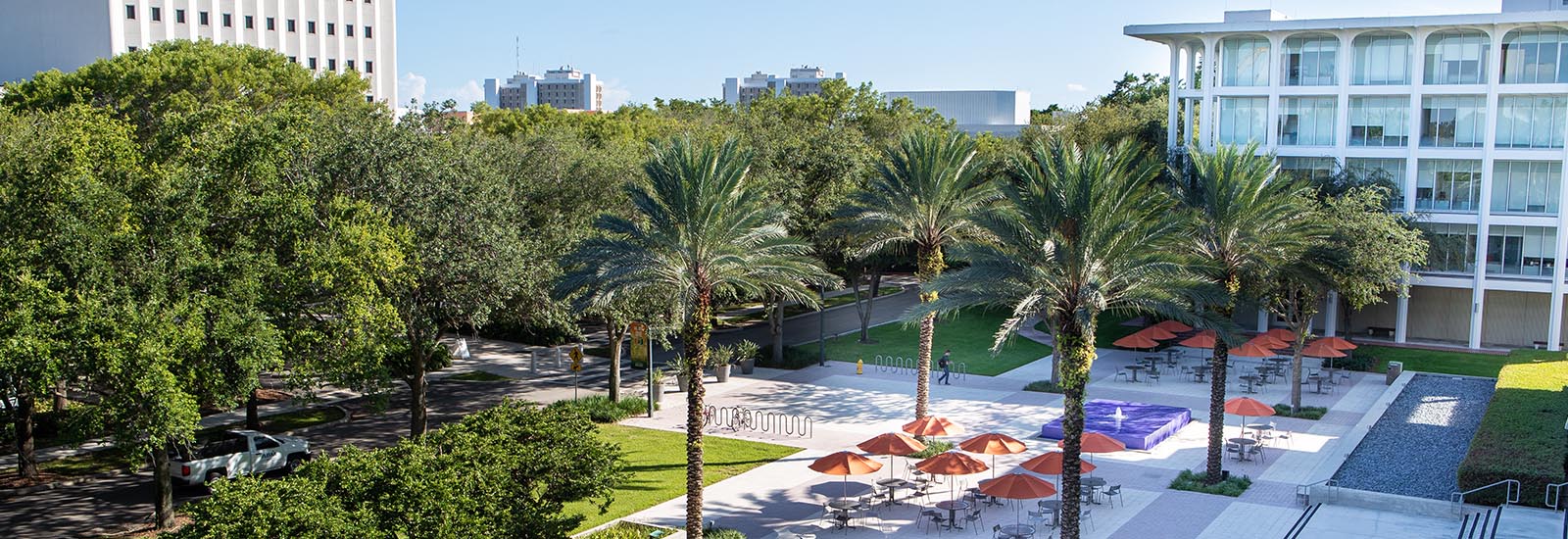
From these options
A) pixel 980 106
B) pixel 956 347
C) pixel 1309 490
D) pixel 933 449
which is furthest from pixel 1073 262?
pixel 980 106

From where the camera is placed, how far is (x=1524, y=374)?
116 feet

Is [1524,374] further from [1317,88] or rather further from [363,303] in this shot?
[363,303]

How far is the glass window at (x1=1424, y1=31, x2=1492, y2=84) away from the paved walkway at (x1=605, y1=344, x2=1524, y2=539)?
44.2ft

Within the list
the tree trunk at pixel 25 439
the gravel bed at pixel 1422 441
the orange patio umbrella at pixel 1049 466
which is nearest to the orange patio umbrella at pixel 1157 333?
the gravel bed at pixel 1422 441

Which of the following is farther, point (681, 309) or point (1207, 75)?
point (1207, 75)

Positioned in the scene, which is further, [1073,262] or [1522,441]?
[1522,441]

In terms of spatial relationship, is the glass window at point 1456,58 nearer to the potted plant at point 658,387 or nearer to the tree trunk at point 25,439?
the potted plant at point 658,387

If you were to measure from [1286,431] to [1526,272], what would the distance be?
20905mm

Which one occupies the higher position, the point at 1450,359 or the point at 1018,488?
the point at 1018,488

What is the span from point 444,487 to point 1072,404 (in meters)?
10.9

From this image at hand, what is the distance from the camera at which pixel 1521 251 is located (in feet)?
152

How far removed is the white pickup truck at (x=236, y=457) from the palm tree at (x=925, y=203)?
51.4 ft

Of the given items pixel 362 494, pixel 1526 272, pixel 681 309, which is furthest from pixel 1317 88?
pixel 362 494

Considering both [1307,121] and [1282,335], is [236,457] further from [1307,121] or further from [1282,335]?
[1307,121]
